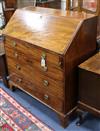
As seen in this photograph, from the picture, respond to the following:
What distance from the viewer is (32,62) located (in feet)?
6.45

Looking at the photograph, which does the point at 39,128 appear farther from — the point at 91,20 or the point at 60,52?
the point at 91,20

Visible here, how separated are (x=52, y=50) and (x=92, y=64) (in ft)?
1.22

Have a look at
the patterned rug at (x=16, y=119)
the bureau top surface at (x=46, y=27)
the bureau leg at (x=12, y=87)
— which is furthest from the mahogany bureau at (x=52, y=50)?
the bureau leg at (x=12, y=87)

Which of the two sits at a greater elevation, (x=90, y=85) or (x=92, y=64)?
(x=92, y=64)

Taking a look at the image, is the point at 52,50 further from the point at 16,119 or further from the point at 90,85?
the point at 16,119

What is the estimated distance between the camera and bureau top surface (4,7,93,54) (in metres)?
1.68


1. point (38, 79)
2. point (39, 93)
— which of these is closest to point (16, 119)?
point (39, 93)

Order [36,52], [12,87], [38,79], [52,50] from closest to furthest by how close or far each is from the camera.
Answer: [52,50] → [36,52] → [38,79] → [12,87]

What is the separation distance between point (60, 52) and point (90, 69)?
0.29m

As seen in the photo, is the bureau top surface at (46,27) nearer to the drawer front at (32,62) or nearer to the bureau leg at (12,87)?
the drawer front at (32,62)

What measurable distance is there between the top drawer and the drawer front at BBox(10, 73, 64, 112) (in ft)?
1.14

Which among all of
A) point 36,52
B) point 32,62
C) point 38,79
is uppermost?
point 36,52

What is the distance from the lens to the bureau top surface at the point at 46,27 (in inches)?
66.2

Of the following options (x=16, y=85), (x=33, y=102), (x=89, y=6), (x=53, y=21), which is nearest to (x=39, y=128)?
(x=33, y=102)
